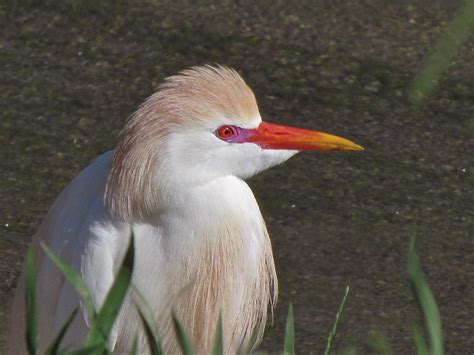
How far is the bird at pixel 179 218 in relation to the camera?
2.37 m

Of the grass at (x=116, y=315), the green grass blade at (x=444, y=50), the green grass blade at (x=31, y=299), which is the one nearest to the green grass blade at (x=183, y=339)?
the grass at (x=116, y=315)

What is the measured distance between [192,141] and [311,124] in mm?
1870

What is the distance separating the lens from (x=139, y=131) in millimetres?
2342

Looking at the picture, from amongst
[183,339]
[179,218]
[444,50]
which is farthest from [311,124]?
[444,50]

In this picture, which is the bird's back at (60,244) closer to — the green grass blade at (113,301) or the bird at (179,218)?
the bird at (179,218)

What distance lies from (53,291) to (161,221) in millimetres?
350

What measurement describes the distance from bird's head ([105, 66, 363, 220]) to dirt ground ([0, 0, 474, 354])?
984mm

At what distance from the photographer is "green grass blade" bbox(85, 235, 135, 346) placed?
116 cm

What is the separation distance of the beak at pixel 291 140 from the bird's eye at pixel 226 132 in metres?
0.03

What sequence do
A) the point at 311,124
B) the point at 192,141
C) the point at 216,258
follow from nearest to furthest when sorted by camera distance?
the point at 192,141, the point at 216,258, the point at 311,124

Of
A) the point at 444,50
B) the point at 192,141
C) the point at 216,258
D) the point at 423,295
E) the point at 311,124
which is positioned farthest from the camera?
the point at 311,124

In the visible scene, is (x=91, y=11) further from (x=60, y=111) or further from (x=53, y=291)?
(x=53, y=291)

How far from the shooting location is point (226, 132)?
2.42 metres

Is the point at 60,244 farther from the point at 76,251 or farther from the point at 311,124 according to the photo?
the point at 311,124
